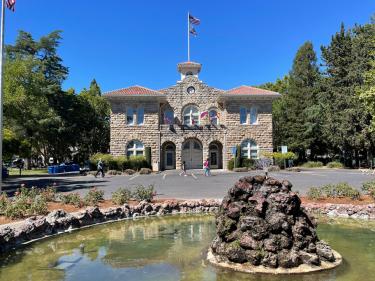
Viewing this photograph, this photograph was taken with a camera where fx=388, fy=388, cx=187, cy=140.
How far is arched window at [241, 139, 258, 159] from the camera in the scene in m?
42.8

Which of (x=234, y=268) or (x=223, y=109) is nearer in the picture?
(x=234, y=268)

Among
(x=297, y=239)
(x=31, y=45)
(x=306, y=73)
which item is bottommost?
(x=297, y=239)

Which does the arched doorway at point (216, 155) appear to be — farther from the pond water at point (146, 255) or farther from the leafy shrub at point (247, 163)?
the pond water at point (146, 255)

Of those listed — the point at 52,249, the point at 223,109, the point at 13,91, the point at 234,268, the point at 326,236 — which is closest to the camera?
the point at 234,268

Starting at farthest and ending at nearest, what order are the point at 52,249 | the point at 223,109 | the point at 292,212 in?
the point at 223,109 < the point at 52,249 < the point at 292,212

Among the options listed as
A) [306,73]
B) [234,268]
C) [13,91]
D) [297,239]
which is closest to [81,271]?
[234,268]

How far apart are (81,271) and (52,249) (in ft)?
7.20

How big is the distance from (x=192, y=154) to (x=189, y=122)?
3.68 m

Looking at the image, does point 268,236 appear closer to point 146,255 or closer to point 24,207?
point 146,255

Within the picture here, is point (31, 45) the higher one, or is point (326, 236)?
point (31, 45)

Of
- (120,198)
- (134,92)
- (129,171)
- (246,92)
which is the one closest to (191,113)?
(246,92)

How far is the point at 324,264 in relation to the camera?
25.9ft

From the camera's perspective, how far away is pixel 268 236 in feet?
26.1

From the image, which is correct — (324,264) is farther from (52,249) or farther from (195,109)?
(195,109)
